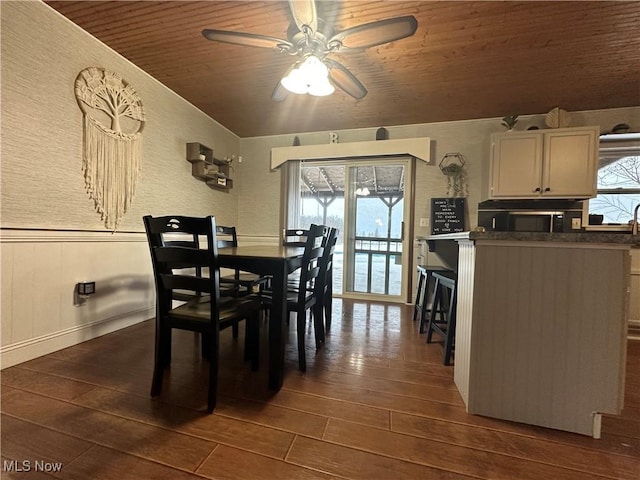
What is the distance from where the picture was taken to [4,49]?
1.73m

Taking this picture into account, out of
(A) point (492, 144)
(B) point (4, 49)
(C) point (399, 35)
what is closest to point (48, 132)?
(B) point (4, 49)

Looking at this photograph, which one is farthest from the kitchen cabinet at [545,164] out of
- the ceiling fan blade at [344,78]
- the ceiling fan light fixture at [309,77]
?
the ceiling fan light fixture at [309,77]

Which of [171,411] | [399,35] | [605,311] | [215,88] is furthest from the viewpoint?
[215,88]

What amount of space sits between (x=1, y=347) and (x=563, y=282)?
3.19 metres

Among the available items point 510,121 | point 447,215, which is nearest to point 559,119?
point 510,121

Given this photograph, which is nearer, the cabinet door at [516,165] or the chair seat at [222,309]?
the chair seat at [222,309]

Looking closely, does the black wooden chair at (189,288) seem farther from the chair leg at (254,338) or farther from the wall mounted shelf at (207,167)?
the wall mounted shelf at (207,167)

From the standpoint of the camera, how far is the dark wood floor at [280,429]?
42.1 inches

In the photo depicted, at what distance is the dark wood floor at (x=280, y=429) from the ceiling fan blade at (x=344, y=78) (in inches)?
84.0

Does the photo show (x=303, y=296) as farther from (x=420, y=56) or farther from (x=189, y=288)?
(x=420, y=56)

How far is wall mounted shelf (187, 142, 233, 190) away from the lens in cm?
333

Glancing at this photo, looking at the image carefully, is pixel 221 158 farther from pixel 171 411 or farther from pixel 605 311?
pixel 605 311

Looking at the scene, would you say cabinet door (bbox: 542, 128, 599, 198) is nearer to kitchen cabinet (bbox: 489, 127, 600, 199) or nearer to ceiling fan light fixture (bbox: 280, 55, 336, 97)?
kitchen cabinet (bbox: 489, 127, 600, 199)

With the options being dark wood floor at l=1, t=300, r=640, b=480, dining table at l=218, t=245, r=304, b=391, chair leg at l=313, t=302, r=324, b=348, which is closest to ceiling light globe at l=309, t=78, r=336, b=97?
dining table at l=218, t=245, r=304, b=391
